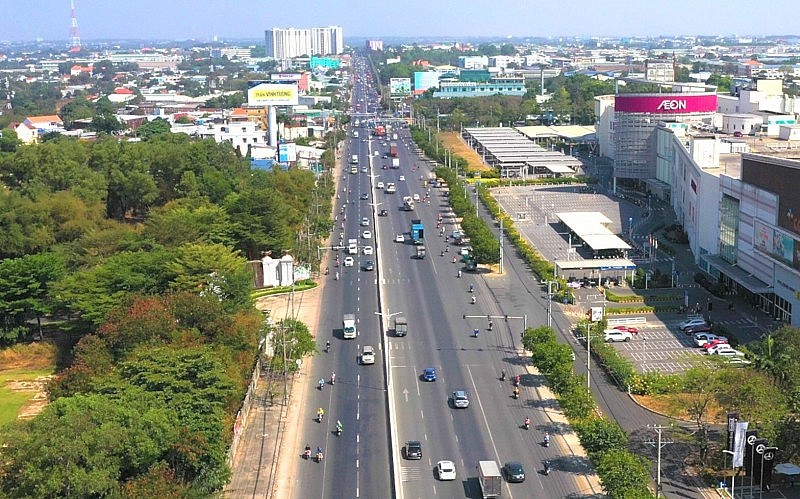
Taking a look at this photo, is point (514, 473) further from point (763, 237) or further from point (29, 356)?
point (29, 356)

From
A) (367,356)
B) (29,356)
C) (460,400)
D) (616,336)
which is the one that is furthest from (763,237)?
(29,356)

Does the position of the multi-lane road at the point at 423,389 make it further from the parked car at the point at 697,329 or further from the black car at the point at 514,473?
the parked car at the point at 697,329

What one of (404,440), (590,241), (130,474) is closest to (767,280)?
(590,241)

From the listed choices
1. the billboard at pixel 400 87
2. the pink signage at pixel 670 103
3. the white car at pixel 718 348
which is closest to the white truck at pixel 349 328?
the white car at pixel 718 348

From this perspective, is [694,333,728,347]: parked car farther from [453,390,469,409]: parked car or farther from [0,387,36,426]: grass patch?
[0,387,36,426]: grass patch

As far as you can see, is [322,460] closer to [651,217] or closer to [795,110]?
[651,217]

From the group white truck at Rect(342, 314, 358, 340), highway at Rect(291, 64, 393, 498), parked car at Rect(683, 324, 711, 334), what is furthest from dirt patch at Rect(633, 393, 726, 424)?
white truck at Rect(342, 314, 358, 340)
